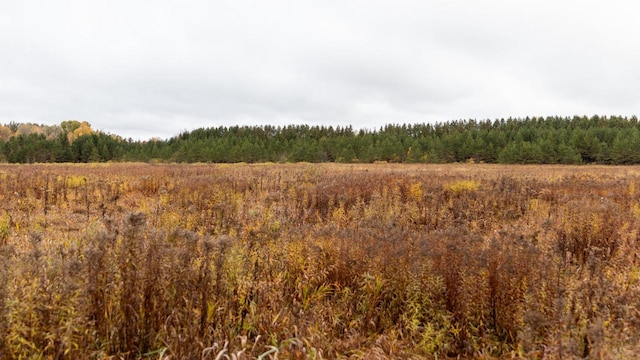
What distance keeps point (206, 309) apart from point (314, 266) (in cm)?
154

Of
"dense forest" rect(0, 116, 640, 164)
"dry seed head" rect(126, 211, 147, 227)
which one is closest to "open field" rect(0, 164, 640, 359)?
"dry seed head" rect(126, 211, 147, 227)

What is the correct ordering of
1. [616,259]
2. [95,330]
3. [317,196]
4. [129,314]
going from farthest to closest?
[317,196] → [616,259] → [129,314] → [95,330]

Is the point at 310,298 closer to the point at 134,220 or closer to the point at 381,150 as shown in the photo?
the point at 134,220

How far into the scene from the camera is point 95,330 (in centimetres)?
251

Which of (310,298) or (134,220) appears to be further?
(310,298)

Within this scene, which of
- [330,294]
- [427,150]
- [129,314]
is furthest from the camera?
[427,150]

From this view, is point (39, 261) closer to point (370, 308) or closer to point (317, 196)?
point (370, 308)

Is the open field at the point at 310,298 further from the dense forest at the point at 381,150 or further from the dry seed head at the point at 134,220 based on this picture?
the dense forest at the point at 381,150

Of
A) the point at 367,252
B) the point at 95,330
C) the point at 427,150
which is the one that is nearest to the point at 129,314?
the point at 95,330

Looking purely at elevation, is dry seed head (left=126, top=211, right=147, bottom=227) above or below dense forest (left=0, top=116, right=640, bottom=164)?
below

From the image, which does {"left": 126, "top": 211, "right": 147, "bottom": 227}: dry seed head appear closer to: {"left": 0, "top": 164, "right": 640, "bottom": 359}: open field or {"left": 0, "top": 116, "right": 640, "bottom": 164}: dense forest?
{"left": 0, "top": 164, "right": 640, "bottom": 359}: open field

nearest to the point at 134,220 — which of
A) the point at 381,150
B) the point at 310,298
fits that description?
the point at 310,298

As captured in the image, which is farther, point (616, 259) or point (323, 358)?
point (616, 259)

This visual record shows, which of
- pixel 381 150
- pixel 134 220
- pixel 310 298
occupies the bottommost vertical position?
pixel 310 298
